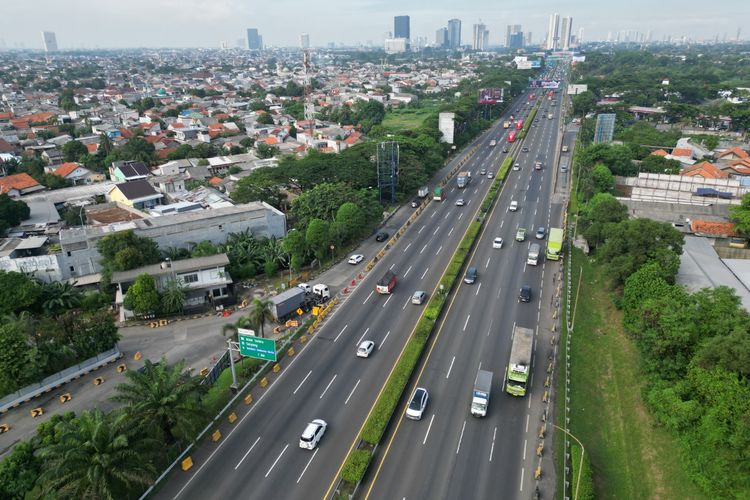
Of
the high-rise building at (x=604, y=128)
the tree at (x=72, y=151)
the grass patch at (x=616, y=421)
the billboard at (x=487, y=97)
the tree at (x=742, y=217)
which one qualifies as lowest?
the grass patch at (x=616, y=421)

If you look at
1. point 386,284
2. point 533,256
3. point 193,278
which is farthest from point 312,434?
point 533,256

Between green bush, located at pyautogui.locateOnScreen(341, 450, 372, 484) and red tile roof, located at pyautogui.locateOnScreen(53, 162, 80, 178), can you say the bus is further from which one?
red tile roof, located at pyautogui.locateOnScreen(53, 162, 80, 178)

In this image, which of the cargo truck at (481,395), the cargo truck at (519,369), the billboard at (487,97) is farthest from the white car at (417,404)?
the billboard at (487,97)

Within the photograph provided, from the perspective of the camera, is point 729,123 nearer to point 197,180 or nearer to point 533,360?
point 533,360

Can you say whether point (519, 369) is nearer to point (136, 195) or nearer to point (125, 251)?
point (125, 251)

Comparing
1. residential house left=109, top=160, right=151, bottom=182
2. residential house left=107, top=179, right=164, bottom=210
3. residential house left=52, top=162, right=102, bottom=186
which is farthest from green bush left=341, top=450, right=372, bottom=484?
residential house left=52, top=162, right=102, bottom=186

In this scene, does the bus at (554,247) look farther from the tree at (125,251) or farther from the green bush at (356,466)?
the tree at (125,251)

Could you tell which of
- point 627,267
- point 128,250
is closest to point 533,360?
point 627,267

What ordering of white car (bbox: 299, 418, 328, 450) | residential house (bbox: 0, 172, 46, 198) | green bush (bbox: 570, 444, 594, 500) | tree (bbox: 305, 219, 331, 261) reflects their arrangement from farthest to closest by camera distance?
residential house (bbox: 0, 172, 46, 198), tree (bbox: 305, 219, 331, 261), white car (bbox: 299, 418, 328, 450), green bush (bbox: 570, 444, 594, 500)
